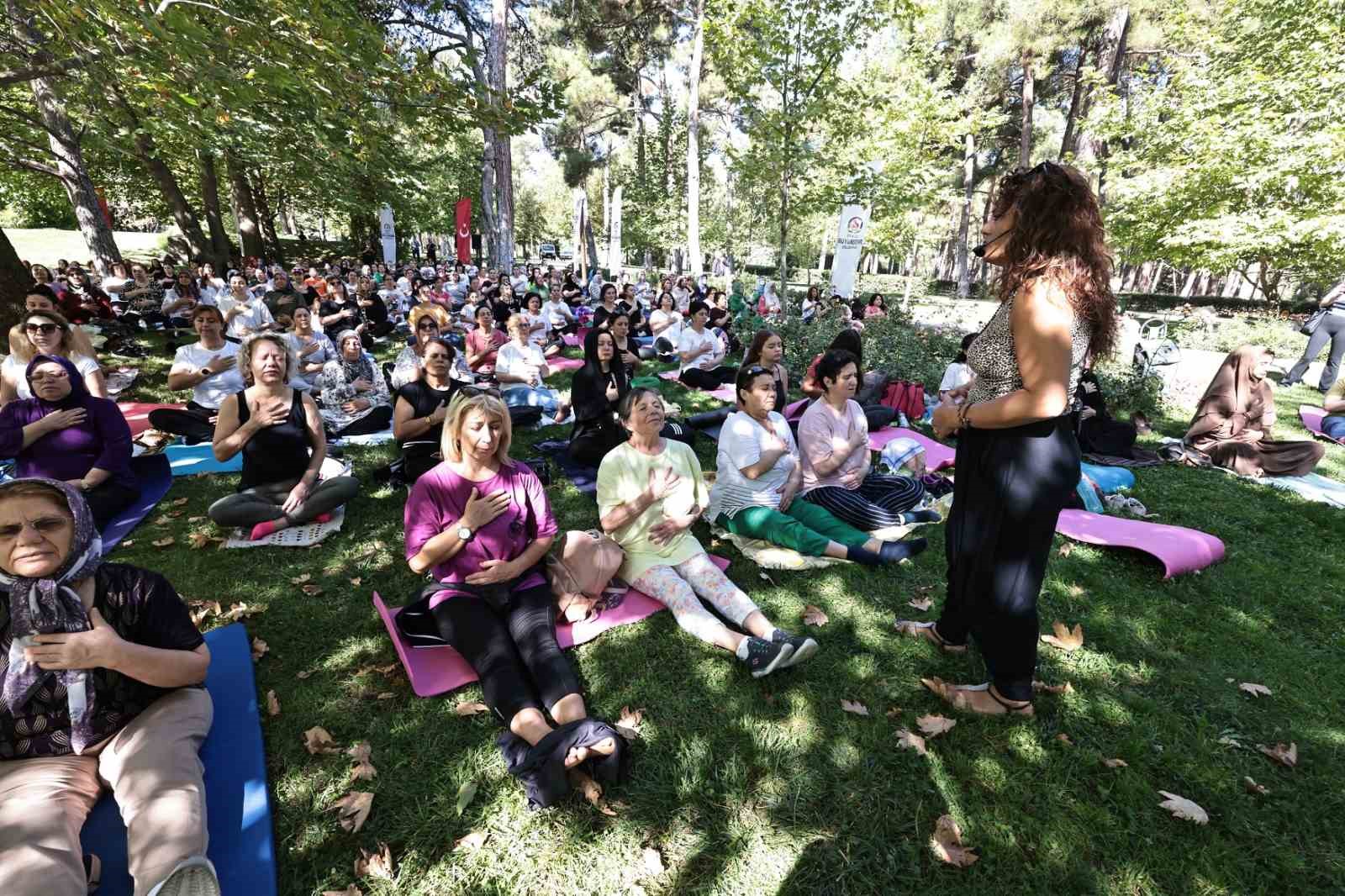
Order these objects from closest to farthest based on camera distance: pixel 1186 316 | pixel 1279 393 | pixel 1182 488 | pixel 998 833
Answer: pixel 998 833 → pixel 1182 488 → pixel 1279 393 → pixel 1186 316

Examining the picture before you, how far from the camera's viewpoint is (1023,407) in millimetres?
2207

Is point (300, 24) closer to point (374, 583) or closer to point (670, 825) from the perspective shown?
point (374, 583)

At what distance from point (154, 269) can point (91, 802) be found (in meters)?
18.7

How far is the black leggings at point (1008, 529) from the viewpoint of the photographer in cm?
229

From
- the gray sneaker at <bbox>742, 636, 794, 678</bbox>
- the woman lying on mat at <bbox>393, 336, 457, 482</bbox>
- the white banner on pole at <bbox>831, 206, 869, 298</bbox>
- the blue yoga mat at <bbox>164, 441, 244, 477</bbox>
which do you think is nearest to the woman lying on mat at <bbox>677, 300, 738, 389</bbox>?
the white banner on pole at <bbox>831, 206, 869, 298</bbox>

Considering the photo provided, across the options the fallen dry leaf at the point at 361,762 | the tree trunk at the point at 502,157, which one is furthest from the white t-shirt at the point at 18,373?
the tree trunk at the point at 502,157

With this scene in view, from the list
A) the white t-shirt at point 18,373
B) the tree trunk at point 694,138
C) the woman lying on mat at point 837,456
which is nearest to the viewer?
the white t-shirt at point 18,373

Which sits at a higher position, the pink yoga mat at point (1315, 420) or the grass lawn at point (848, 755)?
the pink yoga mat at point (1315, 420)

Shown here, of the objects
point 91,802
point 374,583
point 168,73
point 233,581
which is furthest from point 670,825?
point 168,73

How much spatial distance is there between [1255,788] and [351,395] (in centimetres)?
833

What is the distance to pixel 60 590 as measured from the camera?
1.99 meters

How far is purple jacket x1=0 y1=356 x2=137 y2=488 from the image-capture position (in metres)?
4.02

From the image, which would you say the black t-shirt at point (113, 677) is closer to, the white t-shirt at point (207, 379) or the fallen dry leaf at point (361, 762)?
the fallen dry leaf at point (361, 762)

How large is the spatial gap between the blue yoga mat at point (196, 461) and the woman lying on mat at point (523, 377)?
3.05 m
